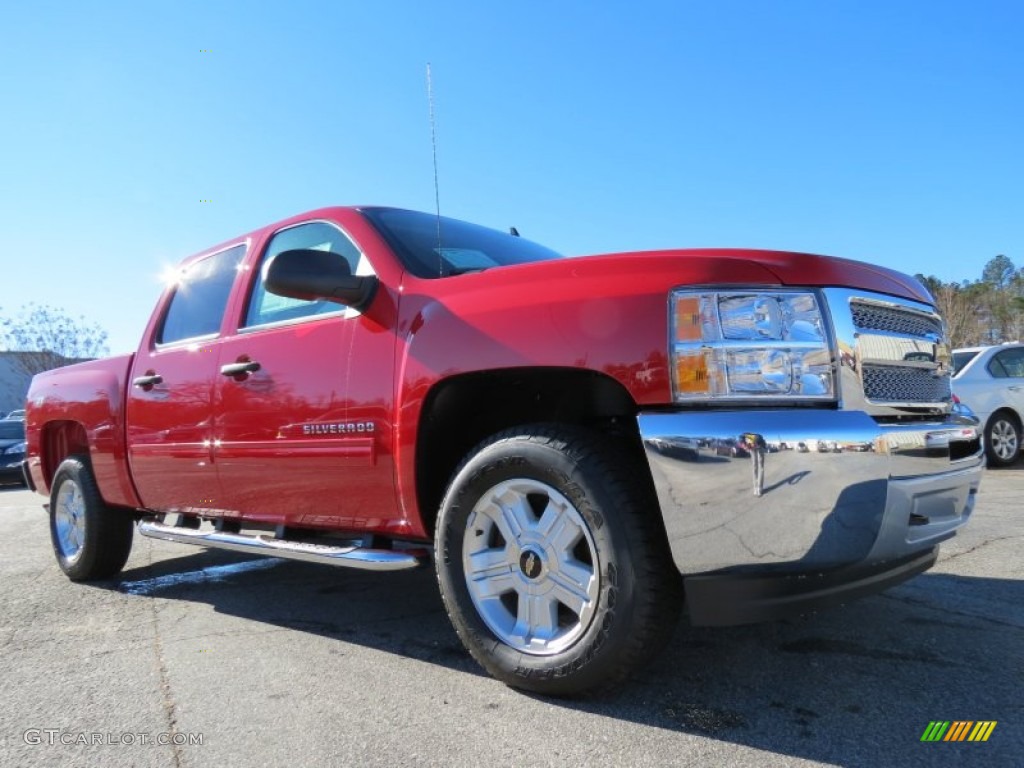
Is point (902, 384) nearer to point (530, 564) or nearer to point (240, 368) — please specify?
point (530, 564)

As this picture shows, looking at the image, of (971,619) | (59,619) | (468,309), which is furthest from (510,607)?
(59,619)

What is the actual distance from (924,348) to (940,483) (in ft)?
1.92

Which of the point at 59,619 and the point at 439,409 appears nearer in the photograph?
the point at 439,409

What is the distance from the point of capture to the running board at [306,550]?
2729 mm

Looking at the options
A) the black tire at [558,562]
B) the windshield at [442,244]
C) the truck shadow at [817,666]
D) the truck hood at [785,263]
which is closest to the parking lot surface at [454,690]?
the truck shadow at [817,666]

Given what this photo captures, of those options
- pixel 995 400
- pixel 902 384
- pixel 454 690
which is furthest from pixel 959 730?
pixel 995 400

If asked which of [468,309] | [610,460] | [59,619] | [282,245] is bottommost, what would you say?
[59,619]

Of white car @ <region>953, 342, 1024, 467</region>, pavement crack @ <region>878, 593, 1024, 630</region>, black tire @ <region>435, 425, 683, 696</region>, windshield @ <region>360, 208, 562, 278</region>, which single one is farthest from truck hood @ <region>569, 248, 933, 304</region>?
white car @ <region>953, 342, 1024, 467</region>

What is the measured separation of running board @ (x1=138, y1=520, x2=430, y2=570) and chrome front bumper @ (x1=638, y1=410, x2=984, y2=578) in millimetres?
1108

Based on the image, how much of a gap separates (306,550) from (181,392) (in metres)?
1.36

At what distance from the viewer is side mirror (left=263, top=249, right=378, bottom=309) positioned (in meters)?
2.75

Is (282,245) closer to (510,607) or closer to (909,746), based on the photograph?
(510,607)

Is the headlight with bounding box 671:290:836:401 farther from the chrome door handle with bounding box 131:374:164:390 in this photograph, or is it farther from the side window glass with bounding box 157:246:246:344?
the chrome door handle with bounding box 131:374:164:390

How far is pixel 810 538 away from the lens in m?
1.99
